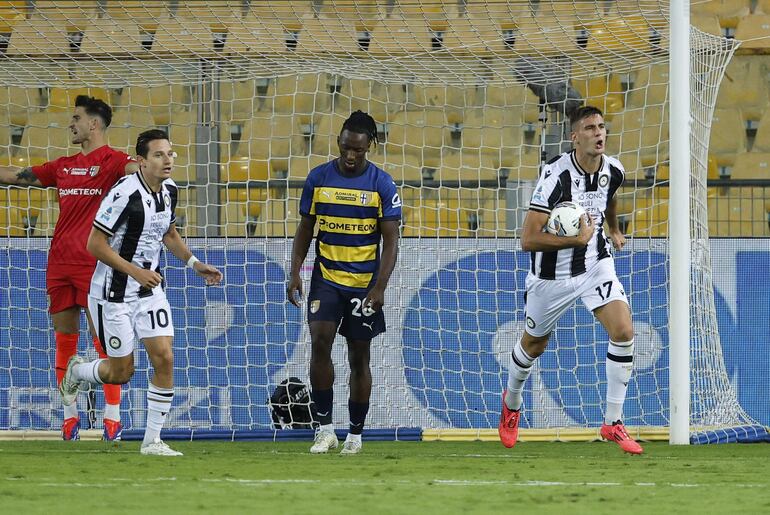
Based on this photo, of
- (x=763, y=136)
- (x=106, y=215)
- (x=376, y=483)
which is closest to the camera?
(x=376, y=483)

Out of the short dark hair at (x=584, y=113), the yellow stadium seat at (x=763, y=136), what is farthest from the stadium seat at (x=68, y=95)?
the yellow stadium seat at (x=763, y=136)

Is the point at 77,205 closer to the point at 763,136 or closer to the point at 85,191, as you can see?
the point at 85,191

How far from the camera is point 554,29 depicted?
9547mm

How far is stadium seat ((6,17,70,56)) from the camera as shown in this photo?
9.80 m

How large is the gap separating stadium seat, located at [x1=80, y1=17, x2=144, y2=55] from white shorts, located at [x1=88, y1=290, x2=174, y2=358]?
3.25m

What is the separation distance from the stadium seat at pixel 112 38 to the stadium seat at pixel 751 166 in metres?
6.04

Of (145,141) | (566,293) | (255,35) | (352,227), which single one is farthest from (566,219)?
(255,35)

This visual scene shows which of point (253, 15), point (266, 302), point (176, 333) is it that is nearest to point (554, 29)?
point (253, 15)

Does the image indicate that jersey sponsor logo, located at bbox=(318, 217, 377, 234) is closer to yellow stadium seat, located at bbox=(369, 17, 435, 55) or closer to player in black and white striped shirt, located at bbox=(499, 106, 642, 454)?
player in black and white striped shirt, located at bbox=(499, 106, 642, 454)

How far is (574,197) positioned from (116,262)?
2748 mm

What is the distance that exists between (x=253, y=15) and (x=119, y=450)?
366 centimetres

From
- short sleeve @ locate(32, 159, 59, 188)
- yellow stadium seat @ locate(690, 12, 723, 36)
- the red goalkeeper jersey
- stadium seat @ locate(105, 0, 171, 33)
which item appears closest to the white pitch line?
the red goalkeeper jersey

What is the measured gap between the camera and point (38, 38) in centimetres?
983

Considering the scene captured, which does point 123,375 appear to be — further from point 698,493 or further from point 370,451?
point 698,493
